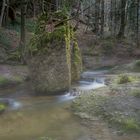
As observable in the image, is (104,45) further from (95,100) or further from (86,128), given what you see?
(86,128)

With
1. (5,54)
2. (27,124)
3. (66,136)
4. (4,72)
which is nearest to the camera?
(66,136)

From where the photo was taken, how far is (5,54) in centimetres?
1927

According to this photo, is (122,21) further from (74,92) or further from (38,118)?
(38,118)

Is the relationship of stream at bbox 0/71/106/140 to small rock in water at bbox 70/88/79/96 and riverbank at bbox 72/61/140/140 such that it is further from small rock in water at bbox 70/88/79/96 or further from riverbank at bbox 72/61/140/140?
riverbank at bbox 72/61/140/140

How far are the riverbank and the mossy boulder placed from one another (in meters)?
1.43

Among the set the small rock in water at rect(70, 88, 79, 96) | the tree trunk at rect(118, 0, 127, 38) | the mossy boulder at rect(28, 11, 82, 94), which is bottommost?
the small rock in water at rect(70, 88, 79, 96)

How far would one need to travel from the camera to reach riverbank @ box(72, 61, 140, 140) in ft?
26.3

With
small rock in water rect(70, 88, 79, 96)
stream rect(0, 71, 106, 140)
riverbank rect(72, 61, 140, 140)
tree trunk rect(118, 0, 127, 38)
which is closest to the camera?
riverbank rect(72, 61, 140, 140)

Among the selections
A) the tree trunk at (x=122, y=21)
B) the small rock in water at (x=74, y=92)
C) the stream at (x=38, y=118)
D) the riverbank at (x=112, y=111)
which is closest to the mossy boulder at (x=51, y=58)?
the small rock in water at (x=74, y=92)

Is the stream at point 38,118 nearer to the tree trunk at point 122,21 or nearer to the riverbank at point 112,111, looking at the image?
the riverbank at point 112,111

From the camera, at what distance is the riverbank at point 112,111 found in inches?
Answer: 316

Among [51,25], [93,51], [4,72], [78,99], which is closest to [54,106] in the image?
[78,99]

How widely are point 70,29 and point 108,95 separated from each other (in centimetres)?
427

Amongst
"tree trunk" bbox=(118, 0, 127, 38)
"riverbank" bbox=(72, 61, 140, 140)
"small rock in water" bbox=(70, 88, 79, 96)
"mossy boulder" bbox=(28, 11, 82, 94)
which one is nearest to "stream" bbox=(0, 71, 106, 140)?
"small rock in water" bbox=(70, 88, 79, 96)
